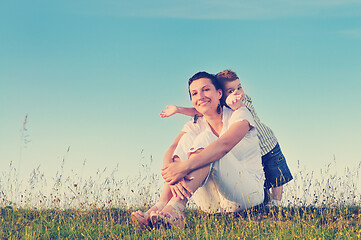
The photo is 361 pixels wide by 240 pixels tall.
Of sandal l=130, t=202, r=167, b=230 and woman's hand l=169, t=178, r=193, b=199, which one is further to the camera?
sandal l=130, t=202, r=167, b=230

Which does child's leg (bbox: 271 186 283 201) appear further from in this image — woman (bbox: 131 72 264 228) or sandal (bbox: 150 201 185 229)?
sandal (bbox: 150 201 185 229)

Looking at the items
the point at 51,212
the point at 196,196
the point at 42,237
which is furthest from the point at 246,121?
the point at 51,212

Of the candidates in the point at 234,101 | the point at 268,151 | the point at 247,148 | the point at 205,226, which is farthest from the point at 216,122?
the point at 205,226

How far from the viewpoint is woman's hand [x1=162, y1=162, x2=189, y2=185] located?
4.75 m

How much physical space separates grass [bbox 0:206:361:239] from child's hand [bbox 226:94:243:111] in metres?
1.48

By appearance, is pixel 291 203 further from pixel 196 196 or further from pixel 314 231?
pixel 196 196

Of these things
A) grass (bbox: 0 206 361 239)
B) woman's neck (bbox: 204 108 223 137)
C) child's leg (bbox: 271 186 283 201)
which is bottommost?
grass (bbox: 0 206 361 239)

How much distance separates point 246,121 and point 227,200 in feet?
3.44

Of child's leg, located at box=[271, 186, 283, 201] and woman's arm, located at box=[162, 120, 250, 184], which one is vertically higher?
woman's arm, located at box=[162, 120, 250, 184]

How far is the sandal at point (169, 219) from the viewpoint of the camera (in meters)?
4.80

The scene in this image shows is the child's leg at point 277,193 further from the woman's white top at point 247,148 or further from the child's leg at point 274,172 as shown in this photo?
the woman's white top at point 247,148

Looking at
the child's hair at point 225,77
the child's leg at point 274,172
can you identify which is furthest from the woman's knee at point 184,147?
the child's leg at point 274,172

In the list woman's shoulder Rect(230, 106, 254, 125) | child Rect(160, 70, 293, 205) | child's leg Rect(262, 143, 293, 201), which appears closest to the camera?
woman's shoulder Rect(230, 106, 254, 125)

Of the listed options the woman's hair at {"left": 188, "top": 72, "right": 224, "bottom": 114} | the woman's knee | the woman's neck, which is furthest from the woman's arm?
the woman's hair at {"left": 188, "top": 72, "right": 224, "bottom": 114}
